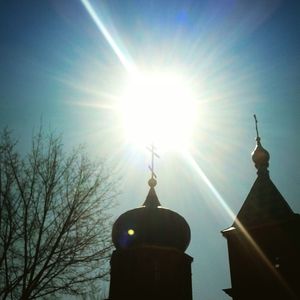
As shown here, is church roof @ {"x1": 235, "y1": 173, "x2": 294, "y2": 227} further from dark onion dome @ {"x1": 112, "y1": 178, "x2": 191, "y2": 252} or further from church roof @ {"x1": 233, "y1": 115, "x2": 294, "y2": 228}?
dark onion dome @ {"x1": 112, "y1": 178, "x2": 191, "y2": 252}

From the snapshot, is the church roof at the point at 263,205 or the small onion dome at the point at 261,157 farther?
the small onion dome at the point at 261,157

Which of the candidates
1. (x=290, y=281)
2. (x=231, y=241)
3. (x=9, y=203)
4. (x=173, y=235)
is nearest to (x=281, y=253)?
(x=290, y=281)

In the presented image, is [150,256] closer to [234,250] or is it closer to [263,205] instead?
[234,250]

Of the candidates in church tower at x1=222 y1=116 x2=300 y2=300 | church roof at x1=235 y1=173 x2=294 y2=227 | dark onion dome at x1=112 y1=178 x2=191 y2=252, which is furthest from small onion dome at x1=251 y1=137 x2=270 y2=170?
dark onion dome at x1=112 y1=178 x2=191 y2=252

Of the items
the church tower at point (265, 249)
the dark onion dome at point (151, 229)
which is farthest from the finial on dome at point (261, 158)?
the dark onion dome at point (151, 229)

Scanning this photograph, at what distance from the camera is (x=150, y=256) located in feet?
61.9

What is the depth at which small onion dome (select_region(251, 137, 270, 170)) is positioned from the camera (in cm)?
1997

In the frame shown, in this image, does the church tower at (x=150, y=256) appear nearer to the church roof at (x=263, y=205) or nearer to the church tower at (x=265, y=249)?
the church tower at (x=265, y=249)

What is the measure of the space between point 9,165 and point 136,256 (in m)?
10.6

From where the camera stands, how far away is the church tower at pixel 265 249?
15.0 metres

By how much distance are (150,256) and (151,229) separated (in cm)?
130

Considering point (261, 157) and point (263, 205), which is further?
point (261, 157)

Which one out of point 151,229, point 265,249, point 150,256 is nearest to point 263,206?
point 265,249

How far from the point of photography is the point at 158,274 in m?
19.0
